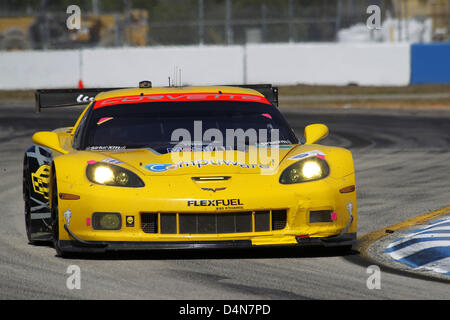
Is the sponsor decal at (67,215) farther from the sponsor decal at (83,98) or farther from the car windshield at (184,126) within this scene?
the sponsor decal at (83,98)

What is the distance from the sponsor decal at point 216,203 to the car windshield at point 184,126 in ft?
2.74

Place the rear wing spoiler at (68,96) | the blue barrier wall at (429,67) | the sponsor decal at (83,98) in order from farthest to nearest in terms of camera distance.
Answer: the blue barrier wall at (429,67)
the sponsor decal at (83,98)
the rear wing spoiler at (68,96)

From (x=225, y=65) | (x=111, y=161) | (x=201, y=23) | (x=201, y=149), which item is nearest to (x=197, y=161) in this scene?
(x=201, y=149)

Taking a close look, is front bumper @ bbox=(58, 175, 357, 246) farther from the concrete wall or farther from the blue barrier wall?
the blue barrier wall

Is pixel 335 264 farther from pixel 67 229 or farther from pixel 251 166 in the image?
pixel 67 229

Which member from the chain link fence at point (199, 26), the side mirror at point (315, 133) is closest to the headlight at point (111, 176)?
the side mirror at point (315, 133)

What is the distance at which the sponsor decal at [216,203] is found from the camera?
21.3 ft

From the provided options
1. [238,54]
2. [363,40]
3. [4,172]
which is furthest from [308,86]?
[4,172]

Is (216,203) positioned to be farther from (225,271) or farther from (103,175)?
(103,175)

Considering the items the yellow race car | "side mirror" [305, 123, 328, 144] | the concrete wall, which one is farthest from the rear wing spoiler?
the concrete wall

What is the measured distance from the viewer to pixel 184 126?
7625 millimetres

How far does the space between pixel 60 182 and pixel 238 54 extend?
24.4 metres

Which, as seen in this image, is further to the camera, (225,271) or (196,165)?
(196,165)

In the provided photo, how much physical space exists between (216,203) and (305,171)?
0.69 m
